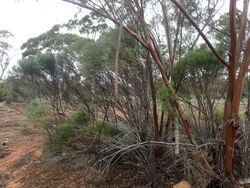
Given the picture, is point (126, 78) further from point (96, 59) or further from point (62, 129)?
point (62, 129)

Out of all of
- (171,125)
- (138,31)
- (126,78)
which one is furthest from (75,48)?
(171,125)

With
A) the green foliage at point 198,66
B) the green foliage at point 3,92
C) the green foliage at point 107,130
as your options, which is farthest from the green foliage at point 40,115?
the green foliage at point 3,92

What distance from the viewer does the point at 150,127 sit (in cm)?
902

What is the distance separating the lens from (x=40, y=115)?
12297 millimetres

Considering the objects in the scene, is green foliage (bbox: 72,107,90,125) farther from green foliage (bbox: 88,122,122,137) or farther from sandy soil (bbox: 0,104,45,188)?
sandy soil (bbox: 0,104,45,188)

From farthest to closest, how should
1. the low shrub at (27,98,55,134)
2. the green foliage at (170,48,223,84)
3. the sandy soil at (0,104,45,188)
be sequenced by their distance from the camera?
1. the low shrub at (27,98,55,134)
2. the sandy soil at (0,104,45,188)
3. the green foliage at (170,48,223,84)

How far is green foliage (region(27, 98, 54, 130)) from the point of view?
470 inches

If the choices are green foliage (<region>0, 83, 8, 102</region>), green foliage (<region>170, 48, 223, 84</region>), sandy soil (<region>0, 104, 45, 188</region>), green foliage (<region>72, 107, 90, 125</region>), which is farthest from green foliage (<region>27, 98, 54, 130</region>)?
green foliage (<region>0, 83, 8, 102</region>)

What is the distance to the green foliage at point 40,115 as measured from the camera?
470 inches

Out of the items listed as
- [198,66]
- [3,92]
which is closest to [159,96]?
[198,66]

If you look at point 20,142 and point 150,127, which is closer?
point 150,127

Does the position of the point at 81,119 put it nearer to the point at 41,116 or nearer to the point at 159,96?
the point at 41,116

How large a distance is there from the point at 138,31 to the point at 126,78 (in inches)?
57.6

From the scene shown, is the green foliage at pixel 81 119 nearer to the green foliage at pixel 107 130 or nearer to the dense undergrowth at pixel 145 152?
the dense undergrowth at pixel 145 152
